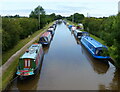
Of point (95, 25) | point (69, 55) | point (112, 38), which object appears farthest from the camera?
point (95, 25)

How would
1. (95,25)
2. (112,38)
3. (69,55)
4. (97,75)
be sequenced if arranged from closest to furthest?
1. (112,38)
2. (97,75)
3. (69,55)
4. (95,25)

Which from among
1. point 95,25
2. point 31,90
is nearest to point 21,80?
point 31,90

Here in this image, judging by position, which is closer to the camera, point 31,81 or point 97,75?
point 31,81

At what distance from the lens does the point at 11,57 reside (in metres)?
17.8

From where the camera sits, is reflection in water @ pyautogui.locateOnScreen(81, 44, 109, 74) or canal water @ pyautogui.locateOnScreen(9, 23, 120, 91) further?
reflection in water @ pyautogui.locateOnScreen(81, 44, 109, 74)

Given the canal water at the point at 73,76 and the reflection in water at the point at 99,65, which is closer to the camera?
the canal water at the point at 73,76

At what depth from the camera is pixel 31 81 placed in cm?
1346

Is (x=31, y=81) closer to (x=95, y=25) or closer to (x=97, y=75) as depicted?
(x=97, y=75)

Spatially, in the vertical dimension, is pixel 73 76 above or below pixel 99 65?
below

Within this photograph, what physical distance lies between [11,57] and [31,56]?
4.69 metres

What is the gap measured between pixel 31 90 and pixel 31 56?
3.15m

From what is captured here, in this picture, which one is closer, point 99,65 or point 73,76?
point 73,76

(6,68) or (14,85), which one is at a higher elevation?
(6,68)

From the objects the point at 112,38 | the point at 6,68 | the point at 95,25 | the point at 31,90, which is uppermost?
the point at 95,25
